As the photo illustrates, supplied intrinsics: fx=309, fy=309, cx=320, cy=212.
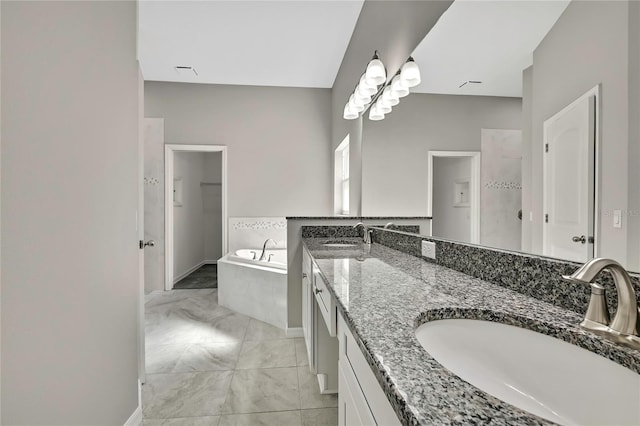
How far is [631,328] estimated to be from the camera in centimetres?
52

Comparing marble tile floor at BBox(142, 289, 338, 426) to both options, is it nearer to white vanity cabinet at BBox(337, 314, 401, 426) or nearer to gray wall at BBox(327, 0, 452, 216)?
white vanity cabinet at BBox(337, 314, 401, 426)

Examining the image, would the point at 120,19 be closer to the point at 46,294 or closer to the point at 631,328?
the point at 46,294

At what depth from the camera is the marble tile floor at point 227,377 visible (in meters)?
1.62

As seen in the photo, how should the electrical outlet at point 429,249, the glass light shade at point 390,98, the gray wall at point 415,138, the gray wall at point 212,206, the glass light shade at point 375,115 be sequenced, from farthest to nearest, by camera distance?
the gray wall at point 212,206
the glass light shade at point 375,115
the glass light shade at point 390,98
the electrical outlet at point 429,249
the gray wall at point 415,138

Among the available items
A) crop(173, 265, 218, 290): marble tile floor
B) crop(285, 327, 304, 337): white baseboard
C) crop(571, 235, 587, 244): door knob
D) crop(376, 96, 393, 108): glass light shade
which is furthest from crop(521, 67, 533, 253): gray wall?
crop(173, 265, 218, 290): marble tile floor

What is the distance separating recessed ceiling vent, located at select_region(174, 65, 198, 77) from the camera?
3868 millimetres

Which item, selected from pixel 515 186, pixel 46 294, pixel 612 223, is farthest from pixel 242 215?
pixel 612 223

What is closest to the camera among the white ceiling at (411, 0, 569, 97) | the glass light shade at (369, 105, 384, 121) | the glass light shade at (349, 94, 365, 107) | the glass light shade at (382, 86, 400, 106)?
the white ceiling at (411, 0, 569, 97)

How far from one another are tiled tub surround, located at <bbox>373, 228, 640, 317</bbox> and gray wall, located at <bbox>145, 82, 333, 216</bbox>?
327 centimetres

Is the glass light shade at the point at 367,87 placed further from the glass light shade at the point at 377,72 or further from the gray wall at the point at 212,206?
the gray wall at the point at 212,206

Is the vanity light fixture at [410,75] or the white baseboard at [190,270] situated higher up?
the vanity light fixture at [410,75]

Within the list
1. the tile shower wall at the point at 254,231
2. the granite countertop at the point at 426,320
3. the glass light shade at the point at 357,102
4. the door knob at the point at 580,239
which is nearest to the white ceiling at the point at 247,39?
the glass light shade at the point at 357,102

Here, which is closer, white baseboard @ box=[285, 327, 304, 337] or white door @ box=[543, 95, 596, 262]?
white door @ box=[543, 95, 596, 262]

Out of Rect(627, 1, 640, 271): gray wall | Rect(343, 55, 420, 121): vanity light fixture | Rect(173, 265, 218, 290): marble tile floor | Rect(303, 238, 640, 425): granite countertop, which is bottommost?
Rect(173, 265, 218, 290): marble tile floor
